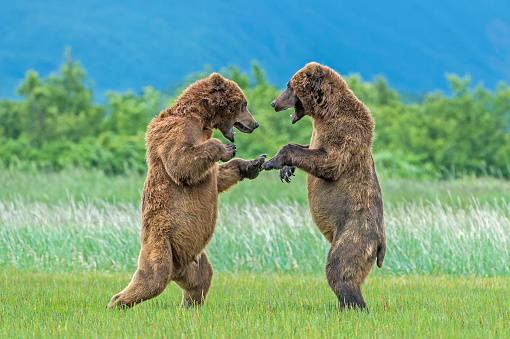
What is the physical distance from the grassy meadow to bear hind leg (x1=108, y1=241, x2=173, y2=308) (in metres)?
0.15

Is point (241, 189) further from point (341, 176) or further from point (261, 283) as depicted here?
point (341, 176)

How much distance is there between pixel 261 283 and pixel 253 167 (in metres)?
2.24

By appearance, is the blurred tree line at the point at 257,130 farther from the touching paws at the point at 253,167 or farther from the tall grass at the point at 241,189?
the touching paws at the point at 253,167

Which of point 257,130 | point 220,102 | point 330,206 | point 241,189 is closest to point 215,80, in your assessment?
point 220,102

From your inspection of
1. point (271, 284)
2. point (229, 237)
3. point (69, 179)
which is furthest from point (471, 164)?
point (271, 284)

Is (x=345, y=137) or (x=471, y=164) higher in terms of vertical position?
(x=471, y=164)

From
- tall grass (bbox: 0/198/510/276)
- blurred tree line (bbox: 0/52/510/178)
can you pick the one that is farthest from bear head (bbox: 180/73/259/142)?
blurred tree line (bbox: 0/52/510/178)

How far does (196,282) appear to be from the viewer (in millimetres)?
6133

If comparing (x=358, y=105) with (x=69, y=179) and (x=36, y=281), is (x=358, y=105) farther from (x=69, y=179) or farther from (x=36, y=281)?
(x=69, y=179)

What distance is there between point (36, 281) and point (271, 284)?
9.65 feet

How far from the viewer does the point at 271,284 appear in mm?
7805

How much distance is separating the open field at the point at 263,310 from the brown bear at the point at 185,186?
12.3 inches

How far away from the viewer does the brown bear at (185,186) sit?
558 centimetres

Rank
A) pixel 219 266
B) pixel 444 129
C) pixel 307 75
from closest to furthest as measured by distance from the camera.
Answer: pixel 307 75 → pixel 219 266 → pixel 444 129
